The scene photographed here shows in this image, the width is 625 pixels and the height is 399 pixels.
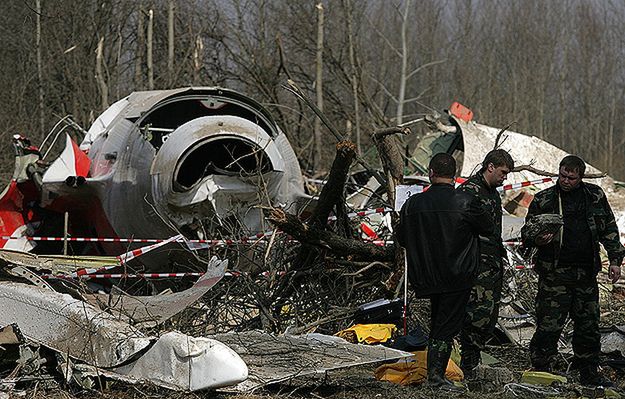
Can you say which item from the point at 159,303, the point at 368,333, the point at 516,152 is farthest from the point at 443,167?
the point at 516,152

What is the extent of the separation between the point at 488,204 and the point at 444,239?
0.80 meters

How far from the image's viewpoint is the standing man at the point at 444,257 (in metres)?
5.67

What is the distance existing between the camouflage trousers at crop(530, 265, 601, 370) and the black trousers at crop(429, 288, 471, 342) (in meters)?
0.98

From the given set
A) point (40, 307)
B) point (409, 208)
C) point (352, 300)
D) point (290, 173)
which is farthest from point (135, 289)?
point (409, 208)

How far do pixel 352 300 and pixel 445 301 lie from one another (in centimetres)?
214

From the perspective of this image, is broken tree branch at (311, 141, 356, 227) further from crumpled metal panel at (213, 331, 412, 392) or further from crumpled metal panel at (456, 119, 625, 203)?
crumpled metal panel at (456, 119, 625, 203)

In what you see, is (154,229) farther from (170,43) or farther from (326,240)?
(170,43)

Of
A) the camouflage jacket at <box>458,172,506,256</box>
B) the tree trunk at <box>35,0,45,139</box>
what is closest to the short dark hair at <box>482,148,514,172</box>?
the camouflage jacket at <box>458,172,506,256</box>

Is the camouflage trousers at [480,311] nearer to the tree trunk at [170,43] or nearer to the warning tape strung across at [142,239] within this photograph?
the warning tape strung across at [142,239]

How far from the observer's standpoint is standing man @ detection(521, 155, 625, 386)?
6312 millimetres

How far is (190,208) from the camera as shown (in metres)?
9.64

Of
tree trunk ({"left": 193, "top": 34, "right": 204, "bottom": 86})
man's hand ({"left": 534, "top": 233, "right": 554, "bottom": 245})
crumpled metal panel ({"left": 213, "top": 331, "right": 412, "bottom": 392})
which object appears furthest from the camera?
tree trunk ({"left": 193, "top": 34, "right": 204, "bottom": 86})

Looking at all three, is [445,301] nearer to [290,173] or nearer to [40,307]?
[40,307]

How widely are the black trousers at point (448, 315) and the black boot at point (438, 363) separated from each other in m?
0.04
